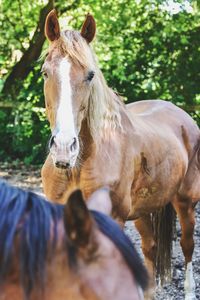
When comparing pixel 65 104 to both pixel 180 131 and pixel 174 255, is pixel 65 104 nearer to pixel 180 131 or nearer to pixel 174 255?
pixel 180 131

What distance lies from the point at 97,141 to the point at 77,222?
7.21 feet

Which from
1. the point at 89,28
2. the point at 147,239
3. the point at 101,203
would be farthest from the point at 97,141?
the point at 101,203

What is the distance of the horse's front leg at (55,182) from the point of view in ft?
11.5

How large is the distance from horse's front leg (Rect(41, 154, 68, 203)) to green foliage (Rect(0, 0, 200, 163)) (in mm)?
6436

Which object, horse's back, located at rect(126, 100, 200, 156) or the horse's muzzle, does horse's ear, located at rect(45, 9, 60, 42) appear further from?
horse's back, located at rect(126, 100, 200, 156)

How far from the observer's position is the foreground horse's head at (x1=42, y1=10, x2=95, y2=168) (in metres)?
3.08

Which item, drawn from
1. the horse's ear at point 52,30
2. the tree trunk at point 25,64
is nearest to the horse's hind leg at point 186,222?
the horse's ear at point 52,30

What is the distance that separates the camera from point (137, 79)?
1031 centimetres

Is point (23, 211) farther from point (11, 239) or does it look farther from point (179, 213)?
point (179, 213)

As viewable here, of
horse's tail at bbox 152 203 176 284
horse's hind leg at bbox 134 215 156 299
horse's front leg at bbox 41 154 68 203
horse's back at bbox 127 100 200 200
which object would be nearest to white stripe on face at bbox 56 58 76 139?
horse's front leg at bbox 41 154 68 203

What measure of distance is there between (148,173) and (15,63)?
746 centimetres

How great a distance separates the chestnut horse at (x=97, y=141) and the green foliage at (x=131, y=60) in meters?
5.53

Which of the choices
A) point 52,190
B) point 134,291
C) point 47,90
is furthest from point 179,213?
point 134,291

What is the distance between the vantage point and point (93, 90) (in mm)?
3469
